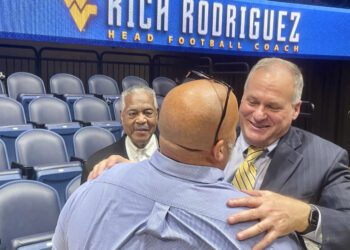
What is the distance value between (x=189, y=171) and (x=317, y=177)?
560 millimetres

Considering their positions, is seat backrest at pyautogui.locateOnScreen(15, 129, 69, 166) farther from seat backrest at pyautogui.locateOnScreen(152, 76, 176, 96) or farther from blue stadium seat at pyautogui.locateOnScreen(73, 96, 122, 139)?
seat backrest at pyautogui.locateOnScreen(152, 76, 176, 96)

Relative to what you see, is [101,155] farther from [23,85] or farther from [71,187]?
[23,85]

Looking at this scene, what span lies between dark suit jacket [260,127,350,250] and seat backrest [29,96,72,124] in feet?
13.4

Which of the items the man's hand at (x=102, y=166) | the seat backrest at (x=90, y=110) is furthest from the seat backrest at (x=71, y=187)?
the seat backrest at (x=90, y=110)

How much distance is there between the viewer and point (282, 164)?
138cm

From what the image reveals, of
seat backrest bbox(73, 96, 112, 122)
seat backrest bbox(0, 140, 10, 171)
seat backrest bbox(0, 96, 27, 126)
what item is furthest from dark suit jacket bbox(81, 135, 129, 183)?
seat backrest bbox(73, 96, 112, 122)

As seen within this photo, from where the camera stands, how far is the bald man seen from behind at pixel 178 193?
0.86m

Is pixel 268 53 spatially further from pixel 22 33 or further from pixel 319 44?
pixel 22 33

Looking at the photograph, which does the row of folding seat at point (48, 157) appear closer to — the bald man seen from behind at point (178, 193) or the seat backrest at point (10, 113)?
the seat backrest at point (10, 113)

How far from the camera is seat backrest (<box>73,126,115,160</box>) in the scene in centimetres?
406

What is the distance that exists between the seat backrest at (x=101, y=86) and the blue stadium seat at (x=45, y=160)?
2.83 meters

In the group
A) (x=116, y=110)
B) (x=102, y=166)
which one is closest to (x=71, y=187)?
(x=102, y=166)

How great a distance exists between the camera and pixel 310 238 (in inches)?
43.6

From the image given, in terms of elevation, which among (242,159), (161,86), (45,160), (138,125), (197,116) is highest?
(197,116)
